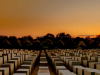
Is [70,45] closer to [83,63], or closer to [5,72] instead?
[83,63]

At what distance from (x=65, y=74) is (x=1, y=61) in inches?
252

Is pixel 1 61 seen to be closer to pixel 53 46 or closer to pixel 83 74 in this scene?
pixel 83 74

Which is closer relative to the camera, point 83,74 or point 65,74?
point 65,74

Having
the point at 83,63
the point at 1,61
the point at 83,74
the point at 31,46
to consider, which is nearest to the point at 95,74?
the point at 83,74

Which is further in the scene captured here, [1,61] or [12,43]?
[12,43]

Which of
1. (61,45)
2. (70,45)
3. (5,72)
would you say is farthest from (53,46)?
(5,72)

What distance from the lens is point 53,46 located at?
174ft

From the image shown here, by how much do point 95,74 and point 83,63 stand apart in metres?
6.04

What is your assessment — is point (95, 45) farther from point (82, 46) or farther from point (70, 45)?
point (70, 45)

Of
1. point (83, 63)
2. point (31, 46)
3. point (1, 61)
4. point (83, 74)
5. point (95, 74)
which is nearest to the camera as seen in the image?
point (95, 74)

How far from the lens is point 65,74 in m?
6.80

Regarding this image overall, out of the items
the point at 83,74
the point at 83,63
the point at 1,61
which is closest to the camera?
the point at 83,74

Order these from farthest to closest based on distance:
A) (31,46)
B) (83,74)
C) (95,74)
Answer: (31,46)
(83,74)
(95,74)

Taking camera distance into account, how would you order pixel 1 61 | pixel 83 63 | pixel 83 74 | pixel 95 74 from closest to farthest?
pixel 95 74 → pixel 83 74 → pixel 1 61 → pixel 83 63
